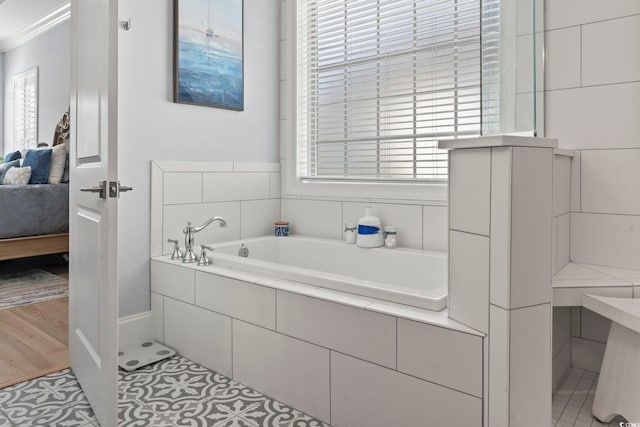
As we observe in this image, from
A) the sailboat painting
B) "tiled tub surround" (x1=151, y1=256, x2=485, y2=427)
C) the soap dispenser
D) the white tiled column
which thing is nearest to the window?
the sailboat painting

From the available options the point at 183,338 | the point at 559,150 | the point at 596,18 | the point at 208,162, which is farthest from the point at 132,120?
the point at 596,18

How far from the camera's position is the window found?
5.72 m

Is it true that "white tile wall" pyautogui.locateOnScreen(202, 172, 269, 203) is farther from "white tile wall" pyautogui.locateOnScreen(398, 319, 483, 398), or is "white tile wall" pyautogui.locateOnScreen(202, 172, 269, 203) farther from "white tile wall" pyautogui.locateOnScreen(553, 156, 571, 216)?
"white tile wall" pyautogui.locateOnScreen(553, 156, 571, 216)

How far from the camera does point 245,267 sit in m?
2.06

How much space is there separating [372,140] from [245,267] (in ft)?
3.62

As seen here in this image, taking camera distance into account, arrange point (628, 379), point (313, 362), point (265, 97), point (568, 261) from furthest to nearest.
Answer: point (265, 97) → point (568, 261) → point (313, 362) → point (628, 379)

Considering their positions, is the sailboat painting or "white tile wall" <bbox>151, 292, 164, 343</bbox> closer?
"white tile wall" <bbox>151, 292, 164, 343</bbox>

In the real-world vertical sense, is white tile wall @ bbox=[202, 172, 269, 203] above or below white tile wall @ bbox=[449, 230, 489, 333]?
above

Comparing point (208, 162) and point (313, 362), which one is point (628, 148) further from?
point (208, 162)

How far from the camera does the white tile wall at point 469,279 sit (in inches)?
50.9

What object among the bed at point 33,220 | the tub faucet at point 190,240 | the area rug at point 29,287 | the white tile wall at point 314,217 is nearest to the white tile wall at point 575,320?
the white tile wall at point 314,217

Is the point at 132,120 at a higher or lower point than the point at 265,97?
lower

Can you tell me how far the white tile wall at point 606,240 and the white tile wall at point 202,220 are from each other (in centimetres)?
180

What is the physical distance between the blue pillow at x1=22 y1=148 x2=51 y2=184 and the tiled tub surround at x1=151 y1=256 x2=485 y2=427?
100 inches
